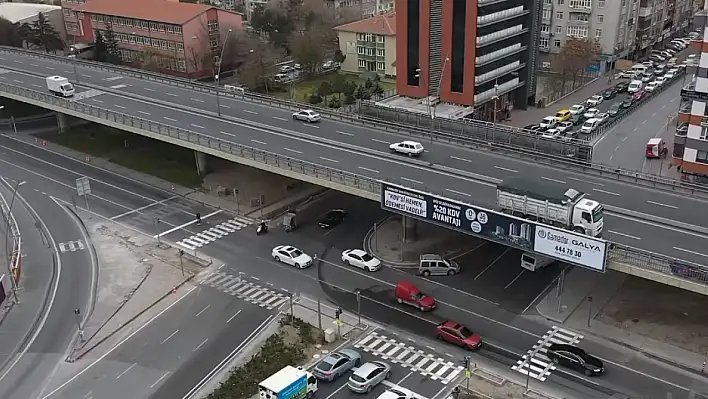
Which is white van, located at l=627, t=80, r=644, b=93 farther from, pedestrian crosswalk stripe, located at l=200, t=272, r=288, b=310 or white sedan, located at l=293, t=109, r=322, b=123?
pedestrian crosswalk stripe, located at l=200, t=272, r=288, b=310

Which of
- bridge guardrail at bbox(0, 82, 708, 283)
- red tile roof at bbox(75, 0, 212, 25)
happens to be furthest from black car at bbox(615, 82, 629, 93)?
red tile roof at bbox(75, 0, 212, 25)

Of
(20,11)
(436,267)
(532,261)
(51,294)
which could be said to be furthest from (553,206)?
(20,11)

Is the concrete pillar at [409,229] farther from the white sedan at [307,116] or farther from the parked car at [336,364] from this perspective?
the white sedan at [307,116]

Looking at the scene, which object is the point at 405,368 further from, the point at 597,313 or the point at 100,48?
the point at 100,48

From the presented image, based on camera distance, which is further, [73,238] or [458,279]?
[73,238]

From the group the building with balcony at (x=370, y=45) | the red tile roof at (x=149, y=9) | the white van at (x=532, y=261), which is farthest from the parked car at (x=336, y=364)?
the red tile roof at (x=149, y=9)

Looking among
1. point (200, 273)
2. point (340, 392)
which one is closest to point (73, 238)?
point (200, 273)

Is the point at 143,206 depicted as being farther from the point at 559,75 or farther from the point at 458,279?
the point at 559,75
